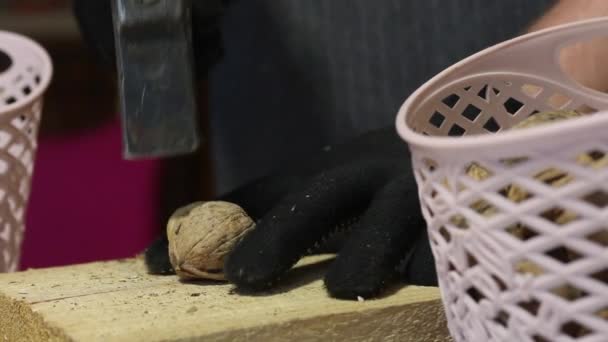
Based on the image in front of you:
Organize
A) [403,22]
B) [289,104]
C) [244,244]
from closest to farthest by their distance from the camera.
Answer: [244,244] → [403,22] → [289,104]

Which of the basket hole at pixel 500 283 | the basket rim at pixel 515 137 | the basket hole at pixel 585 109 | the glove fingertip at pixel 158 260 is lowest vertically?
the glove fingertip at pixel 158 260

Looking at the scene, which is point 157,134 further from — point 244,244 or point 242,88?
point 242,88

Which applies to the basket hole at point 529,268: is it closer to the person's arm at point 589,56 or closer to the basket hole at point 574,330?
the basket hole at point 574,330

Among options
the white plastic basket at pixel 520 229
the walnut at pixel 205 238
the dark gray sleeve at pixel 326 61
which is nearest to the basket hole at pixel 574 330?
the white plastic basket at pixel 520 229

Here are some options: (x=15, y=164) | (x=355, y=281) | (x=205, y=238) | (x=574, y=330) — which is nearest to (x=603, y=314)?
(x=574, y=330)

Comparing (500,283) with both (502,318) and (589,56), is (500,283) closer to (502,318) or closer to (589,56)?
A: (502,318)

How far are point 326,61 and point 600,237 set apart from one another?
633 mm

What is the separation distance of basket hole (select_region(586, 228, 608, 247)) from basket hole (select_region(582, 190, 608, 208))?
0.01m

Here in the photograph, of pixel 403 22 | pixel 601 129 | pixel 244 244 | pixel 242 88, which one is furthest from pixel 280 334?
pixel 242 88

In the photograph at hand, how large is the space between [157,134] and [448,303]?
24cm

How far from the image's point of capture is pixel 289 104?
1.03 m

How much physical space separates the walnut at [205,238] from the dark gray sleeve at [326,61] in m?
0.37

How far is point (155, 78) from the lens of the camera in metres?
0.56

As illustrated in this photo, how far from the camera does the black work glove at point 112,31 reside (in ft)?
2.58
